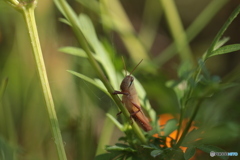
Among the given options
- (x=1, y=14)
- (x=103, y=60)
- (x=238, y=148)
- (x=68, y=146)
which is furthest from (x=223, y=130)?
(x=1, y=14)

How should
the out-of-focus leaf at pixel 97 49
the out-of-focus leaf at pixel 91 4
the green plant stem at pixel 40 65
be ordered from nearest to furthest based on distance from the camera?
the green plant stem at pixel 40 65, the out-of-focus leaf at pixel 97 49, the out-of-focus leaf at pixel 91 4

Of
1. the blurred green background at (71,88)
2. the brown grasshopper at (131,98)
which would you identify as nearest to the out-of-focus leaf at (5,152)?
the blurred green background at (71,88)

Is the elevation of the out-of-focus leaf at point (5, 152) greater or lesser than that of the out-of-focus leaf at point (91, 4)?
lesser

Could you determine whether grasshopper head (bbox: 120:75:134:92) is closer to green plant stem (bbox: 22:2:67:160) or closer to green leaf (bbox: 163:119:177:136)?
green leaf (bbox: 163:119:177:136)

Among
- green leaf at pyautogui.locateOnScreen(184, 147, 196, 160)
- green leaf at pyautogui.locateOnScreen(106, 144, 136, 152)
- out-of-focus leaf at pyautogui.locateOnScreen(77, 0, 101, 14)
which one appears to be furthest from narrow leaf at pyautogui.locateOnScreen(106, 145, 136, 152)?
out-of-focus leaf at pyautogui.locateOnScreen(77, 0, 101, 14)

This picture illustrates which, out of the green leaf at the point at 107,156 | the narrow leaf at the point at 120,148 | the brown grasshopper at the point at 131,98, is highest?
the brown grasshopper at the point at 131,98

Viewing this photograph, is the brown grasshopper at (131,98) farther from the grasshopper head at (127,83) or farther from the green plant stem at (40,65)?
the green plant stem at (40,65)

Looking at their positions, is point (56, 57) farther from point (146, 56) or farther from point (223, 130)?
point (223, 130)

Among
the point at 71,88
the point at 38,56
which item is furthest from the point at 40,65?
the point at 71,88
